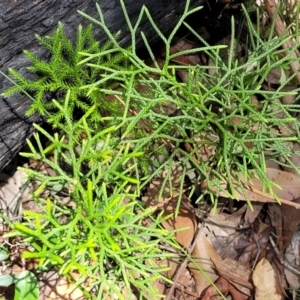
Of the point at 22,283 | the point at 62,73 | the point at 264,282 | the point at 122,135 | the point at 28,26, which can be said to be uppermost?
the point at 28,26

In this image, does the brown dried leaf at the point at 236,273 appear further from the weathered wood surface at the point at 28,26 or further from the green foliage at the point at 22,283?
the weathered wood surface at the point at 28,26

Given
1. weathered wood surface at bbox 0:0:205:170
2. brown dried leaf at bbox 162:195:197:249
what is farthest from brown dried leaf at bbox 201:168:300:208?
weathered wood surface at bbox 0:0:205:170

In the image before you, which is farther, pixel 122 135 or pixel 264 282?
pixel 264 282

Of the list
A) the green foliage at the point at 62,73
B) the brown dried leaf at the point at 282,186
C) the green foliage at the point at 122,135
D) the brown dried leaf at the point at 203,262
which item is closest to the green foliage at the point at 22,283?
the green foliage at the point at 122,135

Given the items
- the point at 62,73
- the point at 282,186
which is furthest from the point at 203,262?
the point at 62,73

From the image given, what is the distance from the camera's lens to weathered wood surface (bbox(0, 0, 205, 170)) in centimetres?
180

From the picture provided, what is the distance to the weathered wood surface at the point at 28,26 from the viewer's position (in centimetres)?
180

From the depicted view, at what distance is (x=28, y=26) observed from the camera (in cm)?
185

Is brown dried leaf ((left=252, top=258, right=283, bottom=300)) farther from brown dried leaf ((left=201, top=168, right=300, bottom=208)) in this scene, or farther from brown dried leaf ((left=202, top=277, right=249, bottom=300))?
brown dried leaf ((left=201, top=168, right=300, bottom=208))

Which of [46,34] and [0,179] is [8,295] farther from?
[46,34]

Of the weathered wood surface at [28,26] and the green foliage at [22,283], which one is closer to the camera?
the weathered wood surface at [28,26]

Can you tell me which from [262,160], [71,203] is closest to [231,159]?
[262,160]

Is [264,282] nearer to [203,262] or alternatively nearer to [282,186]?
[203,262]

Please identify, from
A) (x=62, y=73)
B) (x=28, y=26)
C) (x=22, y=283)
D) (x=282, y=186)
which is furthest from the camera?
(x=282, y=186)
